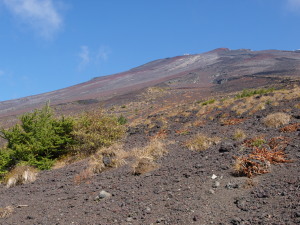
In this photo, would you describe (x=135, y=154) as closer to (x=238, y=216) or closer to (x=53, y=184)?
(x=53, y=184)

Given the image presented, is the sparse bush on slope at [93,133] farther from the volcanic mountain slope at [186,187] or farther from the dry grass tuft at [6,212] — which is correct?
the dry grass tuft at [6,212]

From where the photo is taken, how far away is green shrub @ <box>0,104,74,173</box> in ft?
32.4

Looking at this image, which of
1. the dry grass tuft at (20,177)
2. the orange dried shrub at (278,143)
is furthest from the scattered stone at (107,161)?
the orange dried shrub at (278,143)

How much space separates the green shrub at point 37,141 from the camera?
9875 millimetres

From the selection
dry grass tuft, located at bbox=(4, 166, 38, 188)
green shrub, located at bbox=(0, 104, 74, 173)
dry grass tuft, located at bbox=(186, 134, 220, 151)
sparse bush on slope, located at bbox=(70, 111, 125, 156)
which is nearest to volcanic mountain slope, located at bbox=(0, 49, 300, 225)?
dry grass tuft, located at bbox=(186, 134, 220, 151)

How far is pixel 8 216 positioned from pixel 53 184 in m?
2.03

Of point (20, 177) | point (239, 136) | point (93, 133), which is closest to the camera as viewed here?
point (239, 136)

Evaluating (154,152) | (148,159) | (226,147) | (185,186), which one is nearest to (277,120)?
(226,147)

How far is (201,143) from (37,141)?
20.2 feet

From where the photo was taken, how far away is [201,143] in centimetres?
793

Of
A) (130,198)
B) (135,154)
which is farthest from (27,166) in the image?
(130,198)

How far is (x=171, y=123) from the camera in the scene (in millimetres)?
14008

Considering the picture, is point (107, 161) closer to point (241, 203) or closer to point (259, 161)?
point (259, 161)

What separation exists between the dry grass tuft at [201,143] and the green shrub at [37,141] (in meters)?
5.11
